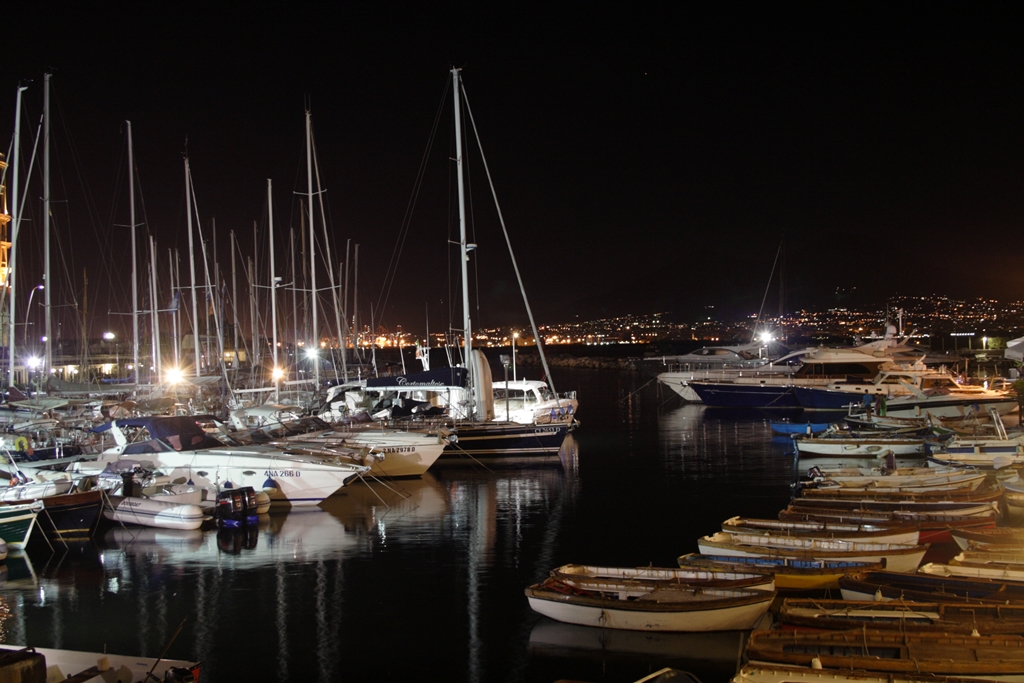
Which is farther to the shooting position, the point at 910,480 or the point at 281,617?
the point at 910,480

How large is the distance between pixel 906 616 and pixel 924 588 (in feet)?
5.99

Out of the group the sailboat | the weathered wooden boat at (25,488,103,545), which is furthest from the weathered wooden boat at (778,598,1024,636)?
the sailboat

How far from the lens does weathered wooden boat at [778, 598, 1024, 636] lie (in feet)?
34.1

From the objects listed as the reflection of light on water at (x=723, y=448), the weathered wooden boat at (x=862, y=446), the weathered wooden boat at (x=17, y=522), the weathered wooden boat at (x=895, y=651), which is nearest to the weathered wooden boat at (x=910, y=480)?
the reflection of light on water at (x=723, y=448)

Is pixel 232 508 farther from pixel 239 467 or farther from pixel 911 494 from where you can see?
pixel 911 494

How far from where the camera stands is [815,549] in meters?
14.9

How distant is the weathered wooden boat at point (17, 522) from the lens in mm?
17594

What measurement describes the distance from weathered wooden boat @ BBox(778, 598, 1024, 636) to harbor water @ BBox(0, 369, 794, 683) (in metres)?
1.27

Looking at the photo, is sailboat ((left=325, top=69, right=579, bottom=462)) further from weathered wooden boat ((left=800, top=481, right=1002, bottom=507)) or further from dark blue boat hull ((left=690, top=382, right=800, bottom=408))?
dark blue boat hull ((left=690, top=382, right=800, bottom=408))

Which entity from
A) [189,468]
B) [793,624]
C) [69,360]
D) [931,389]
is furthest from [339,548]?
[69,360]

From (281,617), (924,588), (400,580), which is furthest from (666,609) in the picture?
(281,617)

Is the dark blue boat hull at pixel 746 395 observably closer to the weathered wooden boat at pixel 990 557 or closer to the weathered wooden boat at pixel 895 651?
the weathered wooden boat at pixel 990 557

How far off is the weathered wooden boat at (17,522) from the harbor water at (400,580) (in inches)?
20.4

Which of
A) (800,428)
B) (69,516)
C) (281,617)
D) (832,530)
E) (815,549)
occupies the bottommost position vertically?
(281,617)
